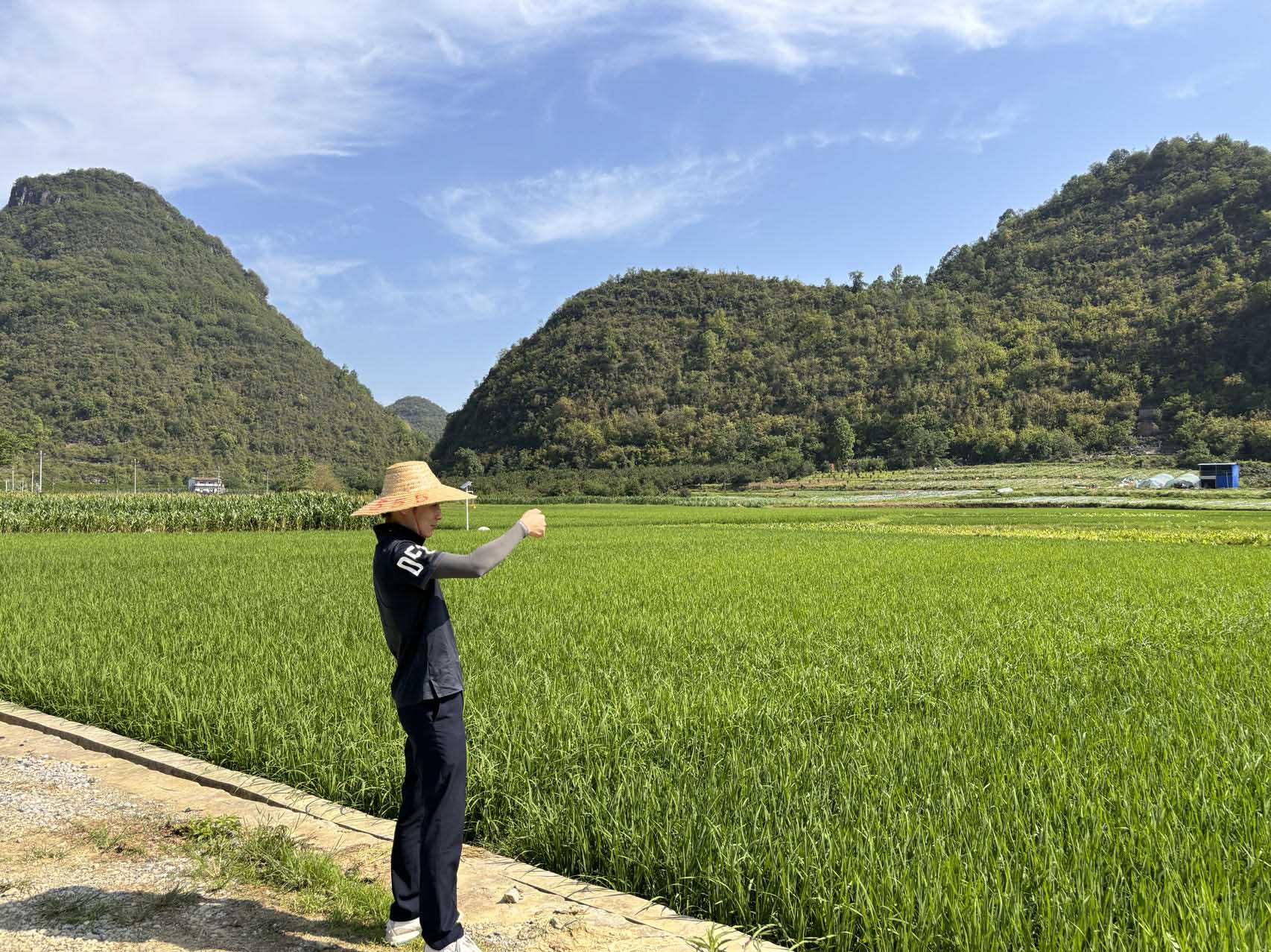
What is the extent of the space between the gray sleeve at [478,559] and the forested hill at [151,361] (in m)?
78.1

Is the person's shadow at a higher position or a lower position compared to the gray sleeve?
lower

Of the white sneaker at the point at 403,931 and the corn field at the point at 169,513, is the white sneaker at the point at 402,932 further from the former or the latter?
the corn field at the point at 169,513

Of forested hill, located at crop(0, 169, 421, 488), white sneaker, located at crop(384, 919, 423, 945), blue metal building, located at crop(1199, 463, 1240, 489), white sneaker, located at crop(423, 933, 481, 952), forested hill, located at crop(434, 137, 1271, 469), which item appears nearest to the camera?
white sneaker, located at crop(423, 933, 481, 952)

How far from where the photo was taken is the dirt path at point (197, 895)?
8.22 feet

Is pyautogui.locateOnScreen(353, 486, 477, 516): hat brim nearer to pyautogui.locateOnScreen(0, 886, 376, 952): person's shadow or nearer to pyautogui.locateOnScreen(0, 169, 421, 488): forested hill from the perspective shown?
pyautogui.locateOnScreen(0, 886, 376, 952): person's shadow

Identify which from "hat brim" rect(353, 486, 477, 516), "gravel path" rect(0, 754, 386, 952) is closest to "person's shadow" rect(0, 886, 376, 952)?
"gravel path" rect(0, 754, 386, 952)

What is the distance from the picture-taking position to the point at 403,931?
2504mm

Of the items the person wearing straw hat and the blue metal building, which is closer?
the person wearing straw hat

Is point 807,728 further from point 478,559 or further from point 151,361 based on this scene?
point 151,361

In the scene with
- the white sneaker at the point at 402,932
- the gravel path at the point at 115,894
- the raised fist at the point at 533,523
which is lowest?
the gravel path at the point at 115,894

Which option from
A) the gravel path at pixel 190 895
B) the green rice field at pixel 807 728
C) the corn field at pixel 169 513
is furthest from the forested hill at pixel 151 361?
the gravel path at pixel 190 895

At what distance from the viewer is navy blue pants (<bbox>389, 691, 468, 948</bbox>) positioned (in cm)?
236

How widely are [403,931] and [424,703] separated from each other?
0.71 meters

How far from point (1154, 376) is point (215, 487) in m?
90.4
